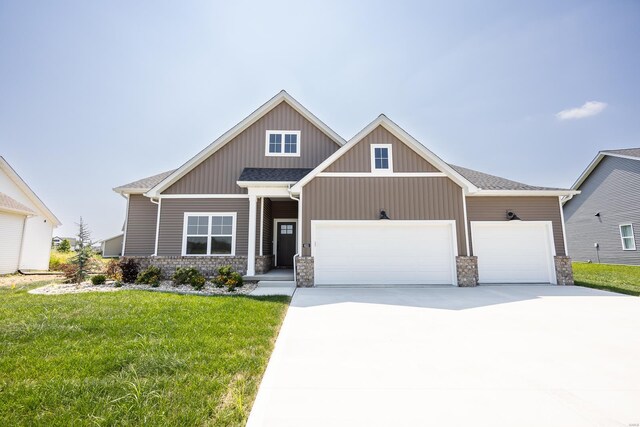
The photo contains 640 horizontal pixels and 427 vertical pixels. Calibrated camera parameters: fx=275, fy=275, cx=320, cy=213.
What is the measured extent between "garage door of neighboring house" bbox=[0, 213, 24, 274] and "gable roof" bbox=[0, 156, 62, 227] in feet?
5.91

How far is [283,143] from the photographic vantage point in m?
12.7

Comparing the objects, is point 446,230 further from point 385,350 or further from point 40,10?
point 40,10

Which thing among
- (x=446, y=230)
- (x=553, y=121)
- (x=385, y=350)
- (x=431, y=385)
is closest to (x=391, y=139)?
(x=446, y=230)

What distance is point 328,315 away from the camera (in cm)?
588

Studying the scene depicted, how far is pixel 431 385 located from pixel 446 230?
26.8 ft

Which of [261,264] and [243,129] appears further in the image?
[243,129]

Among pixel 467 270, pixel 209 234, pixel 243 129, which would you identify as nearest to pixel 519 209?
pixel 467 270

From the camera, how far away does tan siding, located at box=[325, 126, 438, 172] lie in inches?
405

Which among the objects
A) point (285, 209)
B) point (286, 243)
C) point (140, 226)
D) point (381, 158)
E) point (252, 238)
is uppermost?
point (381, 158)

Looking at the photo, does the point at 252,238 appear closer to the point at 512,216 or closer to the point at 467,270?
the point at 467,270

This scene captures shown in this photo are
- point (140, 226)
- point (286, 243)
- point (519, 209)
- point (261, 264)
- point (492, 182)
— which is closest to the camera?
point (519, 209)

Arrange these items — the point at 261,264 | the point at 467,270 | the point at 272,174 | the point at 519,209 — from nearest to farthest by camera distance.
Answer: the point at 467,270, the point at 519,209, the point at 261,264, the point at 272,174

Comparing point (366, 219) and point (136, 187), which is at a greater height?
point (136, 187)

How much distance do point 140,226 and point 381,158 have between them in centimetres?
1090
